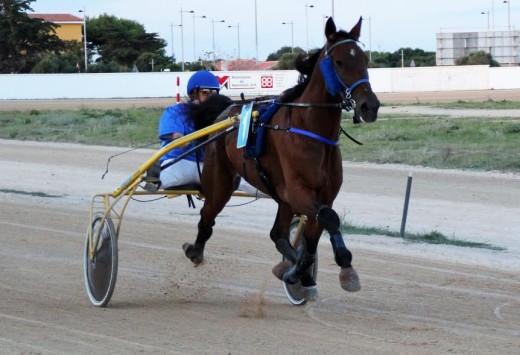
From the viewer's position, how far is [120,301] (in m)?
7.38

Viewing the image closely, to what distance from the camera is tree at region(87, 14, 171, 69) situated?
78.3m

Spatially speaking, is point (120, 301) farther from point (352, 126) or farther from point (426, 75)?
point (426, 75)

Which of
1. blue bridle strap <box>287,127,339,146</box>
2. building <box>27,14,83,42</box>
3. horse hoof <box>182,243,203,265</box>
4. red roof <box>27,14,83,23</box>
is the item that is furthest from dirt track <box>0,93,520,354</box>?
red roof <box>27,14,83,23</box>

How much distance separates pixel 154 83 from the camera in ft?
165

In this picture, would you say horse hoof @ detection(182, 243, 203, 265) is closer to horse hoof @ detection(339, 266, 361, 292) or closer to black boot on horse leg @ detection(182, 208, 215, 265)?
black boot on horse leg @ detection(182, 208, 215, 265)

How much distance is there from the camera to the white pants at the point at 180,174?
310 inches

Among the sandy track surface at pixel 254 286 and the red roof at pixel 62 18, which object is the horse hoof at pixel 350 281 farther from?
the red roof at pixel 62 18

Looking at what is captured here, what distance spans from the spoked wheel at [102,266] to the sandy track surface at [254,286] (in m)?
0.12

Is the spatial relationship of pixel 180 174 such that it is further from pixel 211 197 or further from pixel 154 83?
pixel 154 83

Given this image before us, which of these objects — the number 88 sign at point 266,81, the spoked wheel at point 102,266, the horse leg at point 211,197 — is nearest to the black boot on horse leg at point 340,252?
the horse leg at point 211,197

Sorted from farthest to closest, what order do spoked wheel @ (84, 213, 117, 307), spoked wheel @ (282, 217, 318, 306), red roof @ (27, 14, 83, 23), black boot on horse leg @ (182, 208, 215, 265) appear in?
1. red roof @ (27, 14, 83, 23)
2. black boot on horse leg @ (182, 208, 215, 265)
3. spoked wheel @ (84, 213, 117, 307)
4. spoked wheel @ (282, 217, 318, 306)

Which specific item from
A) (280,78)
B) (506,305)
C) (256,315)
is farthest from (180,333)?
(280,78)

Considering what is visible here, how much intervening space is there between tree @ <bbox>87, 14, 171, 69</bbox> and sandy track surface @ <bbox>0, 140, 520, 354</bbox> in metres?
64.7

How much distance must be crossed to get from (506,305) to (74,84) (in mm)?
45405
